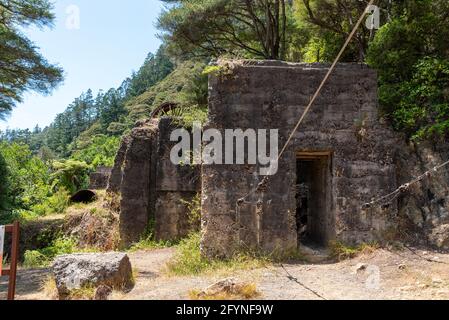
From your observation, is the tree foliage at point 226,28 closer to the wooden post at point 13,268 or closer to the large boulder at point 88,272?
the large boulder at point 88,272

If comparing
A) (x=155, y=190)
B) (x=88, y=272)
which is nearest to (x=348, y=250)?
(x=88, y=272)

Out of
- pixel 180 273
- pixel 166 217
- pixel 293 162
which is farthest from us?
pixel 166 217

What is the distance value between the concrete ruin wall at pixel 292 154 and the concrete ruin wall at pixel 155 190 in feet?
9.35

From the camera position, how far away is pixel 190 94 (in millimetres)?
17438

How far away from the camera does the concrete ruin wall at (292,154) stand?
781cm

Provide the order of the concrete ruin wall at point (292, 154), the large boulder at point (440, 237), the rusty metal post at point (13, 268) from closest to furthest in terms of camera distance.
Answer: the rusty metal post at point (13, 268)
the large boulder at point (440, 237)
the concrete ruin wall at point (292, 154)

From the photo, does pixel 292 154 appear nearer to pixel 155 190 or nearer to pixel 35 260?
pixel 155 190

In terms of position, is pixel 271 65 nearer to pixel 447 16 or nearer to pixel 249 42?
pixel 447 16

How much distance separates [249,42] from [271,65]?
1017 centimetres

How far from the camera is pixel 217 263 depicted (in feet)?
24.8

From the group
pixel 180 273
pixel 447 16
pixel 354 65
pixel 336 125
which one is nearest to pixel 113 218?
pixel 180 273

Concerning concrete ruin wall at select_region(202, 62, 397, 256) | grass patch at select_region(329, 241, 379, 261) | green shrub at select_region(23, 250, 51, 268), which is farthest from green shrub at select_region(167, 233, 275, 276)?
green shrub at select_region(23, 250, 51, 268)

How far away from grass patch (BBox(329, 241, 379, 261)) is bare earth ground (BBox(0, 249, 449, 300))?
149mm

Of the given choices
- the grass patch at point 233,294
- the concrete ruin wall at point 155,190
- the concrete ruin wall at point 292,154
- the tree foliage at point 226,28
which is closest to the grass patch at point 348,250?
the concrete ruin wall at point 292,154
